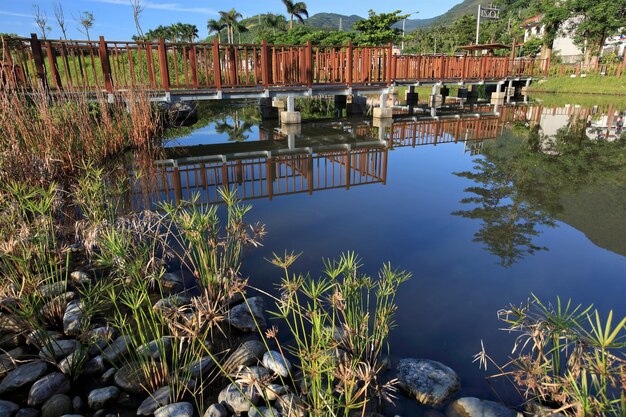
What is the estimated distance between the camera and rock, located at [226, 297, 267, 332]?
2449 millimetres

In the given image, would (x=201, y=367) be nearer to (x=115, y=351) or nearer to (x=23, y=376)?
(x=115, y=351)

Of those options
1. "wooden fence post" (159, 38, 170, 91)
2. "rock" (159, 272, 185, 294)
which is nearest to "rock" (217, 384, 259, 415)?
"rock" (159, 272, 185, 294)

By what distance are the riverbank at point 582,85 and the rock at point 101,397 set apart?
22705 mm

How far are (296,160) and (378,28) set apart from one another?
2012cm

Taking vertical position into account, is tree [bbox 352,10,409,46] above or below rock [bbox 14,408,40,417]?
above

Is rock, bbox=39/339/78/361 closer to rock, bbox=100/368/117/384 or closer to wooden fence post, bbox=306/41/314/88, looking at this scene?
rock, bbox=100/368/117/384

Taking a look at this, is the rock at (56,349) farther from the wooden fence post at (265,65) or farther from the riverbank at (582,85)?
the riverbank at (582,85)

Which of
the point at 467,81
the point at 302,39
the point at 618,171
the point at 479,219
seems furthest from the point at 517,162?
the point at 302,39

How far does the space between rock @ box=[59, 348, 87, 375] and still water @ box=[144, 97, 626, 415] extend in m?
1.23

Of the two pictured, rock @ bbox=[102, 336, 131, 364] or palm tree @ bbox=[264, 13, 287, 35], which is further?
palm tree @ bbox=[264, 13, 287, 35]

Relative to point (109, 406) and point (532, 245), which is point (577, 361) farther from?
point (532, 245)

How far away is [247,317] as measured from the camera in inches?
98.6

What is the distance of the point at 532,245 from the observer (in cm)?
355

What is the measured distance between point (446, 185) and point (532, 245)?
2.09 meters
